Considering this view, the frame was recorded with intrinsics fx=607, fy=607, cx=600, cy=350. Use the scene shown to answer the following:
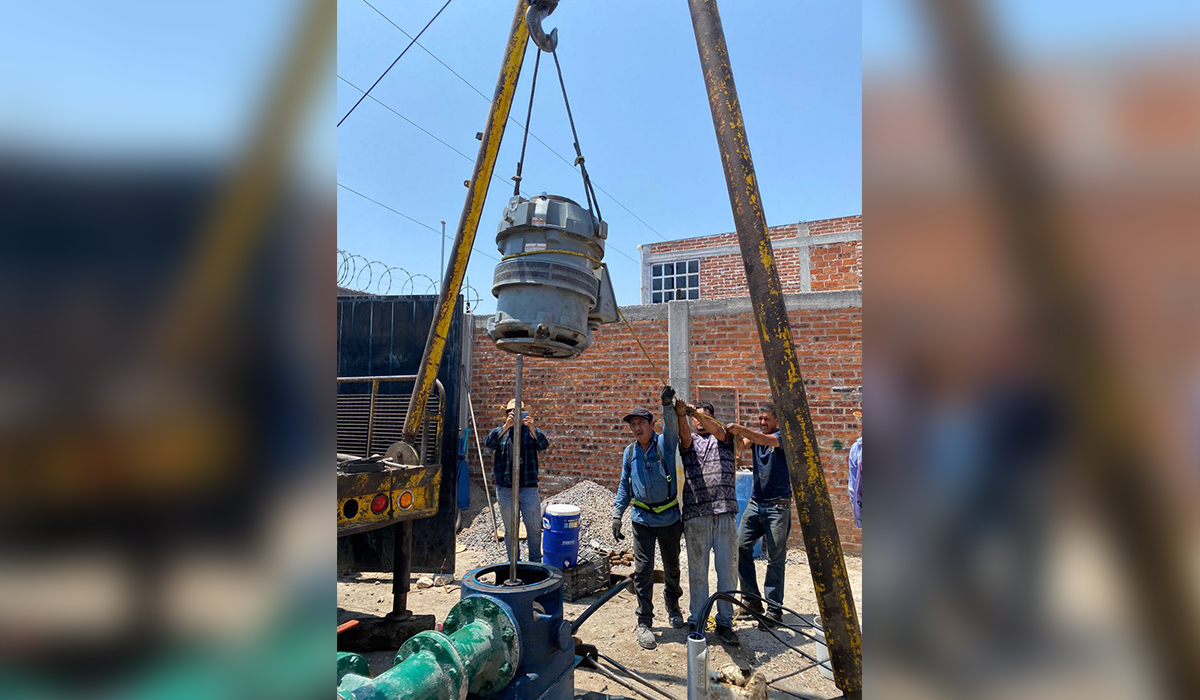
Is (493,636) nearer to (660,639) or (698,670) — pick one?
(698,670)

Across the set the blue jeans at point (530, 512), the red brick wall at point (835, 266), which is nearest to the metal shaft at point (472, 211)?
the blue jeans at point (530, 512)

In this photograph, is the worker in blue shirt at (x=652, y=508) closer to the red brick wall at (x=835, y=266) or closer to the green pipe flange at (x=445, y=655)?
the green pipe flange at (x=445, y=655)

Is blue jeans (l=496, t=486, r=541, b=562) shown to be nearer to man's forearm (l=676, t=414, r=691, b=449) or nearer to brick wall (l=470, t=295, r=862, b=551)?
brick wall (l=470, t=295, r=862, b=551)

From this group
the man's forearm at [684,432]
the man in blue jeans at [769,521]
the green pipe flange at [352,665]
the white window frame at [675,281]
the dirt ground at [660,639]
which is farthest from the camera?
the white window frame at [675,281]

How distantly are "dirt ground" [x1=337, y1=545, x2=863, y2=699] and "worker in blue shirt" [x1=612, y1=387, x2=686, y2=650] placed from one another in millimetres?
310

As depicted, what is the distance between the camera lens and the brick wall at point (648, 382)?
24.5 ft

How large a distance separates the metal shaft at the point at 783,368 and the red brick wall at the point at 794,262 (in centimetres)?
914

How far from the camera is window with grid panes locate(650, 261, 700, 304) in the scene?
20.0 metres

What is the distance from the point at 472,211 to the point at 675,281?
653 inches

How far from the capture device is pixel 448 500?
227 inches

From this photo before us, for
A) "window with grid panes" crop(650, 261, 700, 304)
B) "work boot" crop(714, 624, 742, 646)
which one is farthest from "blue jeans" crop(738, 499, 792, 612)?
"window with grid panes" crop(650, 261, 700, 304)
